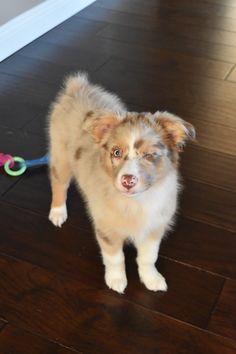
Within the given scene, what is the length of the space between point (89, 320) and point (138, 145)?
0.57m

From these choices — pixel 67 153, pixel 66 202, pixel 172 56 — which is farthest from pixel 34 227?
pixel 172 56

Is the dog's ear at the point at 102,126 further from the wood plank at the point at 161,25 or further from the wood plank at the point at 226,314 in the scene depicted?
the wood plank at the point at 161,25

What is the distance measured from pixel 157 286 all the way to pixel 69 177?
Answer: 0.46m

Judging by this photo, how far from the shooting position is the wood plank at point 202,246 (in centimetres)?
156

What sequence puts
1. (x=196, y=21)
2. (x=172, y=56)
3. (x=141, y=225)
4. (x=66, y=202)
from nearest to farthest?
1. (x=141, y=225)
2. (x=66, y=202)
3. (x=172, y=56)
4. (x=196, y=21)

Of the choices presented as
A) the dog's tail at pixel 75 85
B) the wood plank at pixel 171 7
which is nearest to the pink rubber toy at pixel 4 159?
the dog's tail at pixel 75 85

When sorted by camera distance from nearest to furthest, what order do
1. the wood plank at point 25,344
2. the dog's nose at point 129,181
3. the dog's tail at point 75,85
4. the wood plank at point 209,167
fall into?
the dog's nose at point 129,181 → the wood plank at point 25,344 → the dog's tail at point 75,85 → the wood plank at point 209,167

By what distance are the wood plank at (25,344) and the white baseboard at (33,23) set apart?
1.70 metres

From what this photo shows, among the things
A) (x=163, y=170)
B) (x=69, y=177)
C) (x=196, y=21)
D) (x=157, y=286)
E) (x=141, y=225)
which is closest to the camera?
(x=163, y=170)

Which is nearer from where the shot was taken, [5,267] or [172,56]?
[5,267]

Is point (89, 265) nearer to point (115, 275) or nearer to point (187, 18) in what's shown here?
point (115, 275)

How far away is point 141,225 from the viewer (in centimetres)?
131

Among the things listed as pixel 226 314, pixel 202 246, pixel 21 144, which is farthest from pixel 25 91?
pixel 226 314

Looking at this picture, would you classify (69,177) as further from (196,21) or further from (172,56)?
(196,21)
